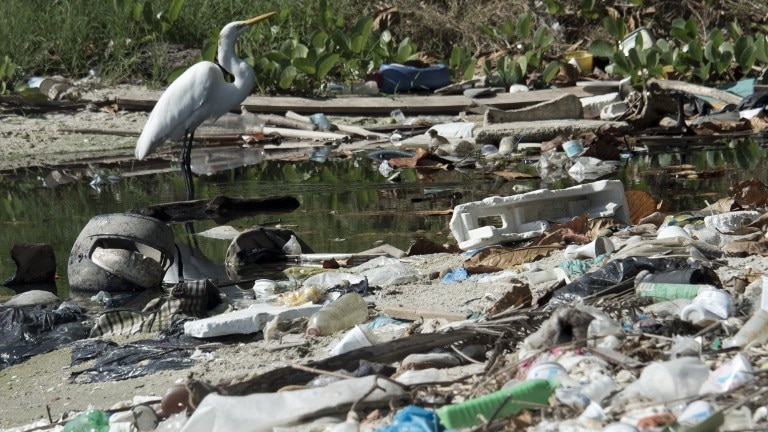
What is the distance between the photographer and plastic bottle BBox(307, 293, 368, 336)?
165 inches

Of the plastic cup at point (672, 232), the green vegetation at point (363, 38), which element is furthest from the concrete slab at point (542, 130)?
the plastic cup at point (672, 232)

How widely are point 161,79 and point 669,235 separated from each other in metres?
9.54

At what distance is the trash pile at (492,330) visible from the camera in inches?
104

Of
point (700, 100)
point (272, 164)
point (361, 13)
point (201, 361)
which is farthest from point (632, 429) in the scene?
point (361, 13)

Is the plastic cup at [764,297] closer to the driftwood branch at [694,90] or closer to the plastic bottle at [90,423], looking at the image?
the plastic bottle at [90,423]

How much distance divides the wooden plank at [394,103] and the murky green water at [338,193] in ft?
5.55

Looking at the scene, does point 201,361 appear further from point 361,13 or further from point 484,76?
point 361,13

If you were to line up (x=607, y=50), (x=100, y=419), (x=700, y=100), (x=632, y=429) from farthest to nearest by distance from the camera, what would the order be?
1. (x=607, y=50)
2. (x=700, y=100)
3. (x=100, y=419)
4. (x=632, y=429)

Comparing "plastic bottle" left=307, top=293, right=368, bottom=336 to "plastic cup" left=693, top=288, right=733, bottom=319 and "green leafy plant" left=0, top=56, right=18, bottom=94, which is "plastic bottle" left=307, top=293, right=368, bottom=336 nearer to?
"plastic cup" left=693, top=288, right=733, bottom=319

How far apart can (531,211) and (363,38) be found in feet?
25.8

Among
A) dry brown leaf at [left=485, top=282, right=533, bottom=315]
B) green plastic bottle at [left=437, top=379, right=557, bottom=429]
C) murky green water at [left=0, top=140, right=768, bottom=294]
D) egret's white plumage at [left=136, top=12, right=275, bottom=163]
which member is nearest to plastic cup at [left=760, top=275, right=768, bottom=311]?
dry brown leaf at [left=485, top=282, right=533, bottom=315]

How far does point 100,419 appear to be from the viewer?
3.22 m

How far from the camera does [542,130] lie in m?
10.6

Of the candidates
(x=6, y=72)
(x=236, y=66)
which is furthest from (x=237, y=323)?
(x=6, y=72)
